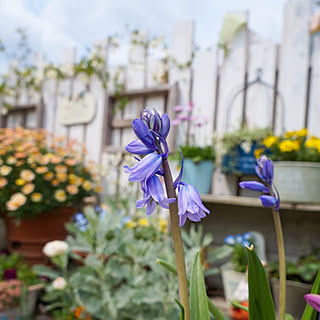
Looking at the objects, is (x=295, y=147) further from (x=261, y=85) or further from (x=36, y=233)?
(x=36, y=233)

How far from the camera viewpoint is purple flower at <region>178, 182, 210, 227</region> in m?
0.36

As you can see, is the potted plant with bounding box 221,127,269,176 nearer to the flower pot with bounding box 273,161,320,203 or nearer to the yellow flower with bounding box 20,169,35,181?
the flower pot with bounding box 273,161,320,203

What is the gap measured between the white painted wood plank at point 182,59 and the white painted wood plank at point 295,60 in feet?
1.78

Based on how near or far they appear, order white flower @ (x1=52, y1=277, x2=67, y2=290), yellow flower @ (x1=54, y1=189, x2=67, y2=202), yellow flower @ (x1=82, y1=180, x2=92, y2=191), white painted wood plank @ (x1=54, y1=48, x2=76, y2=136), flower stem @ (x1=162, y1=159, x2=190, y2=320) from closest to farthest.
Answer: flower stem @ (x1=162, y1=159, x2=190, y2=320)
white flower @ (x1=52, y1=277, x2=67, y2=290)
yellow flower @ (x1=54, y1=189, x2=67, y2=202)
yellow flower @ (x1=82, y1=180, x2=92, y2=191)
white painted wood plank @ (x1=54, y1=48, x2=76, y2=136)

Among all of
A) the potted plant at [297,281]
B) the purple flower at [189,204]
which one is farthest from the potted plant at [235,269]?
the purple flower at [189,204]

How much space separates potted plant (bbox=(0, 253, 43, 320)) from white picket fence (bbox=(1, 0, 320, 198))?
32.1 inches

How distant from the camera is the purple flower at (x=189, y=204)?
0.36m

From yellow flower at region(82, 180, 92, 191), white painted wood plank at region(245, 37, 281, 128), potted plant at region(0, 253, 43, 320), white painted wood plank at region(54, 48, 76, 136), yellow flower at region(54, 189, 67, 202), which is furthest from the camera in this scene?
white painted wood plank at region(54, 48, 76, 136)

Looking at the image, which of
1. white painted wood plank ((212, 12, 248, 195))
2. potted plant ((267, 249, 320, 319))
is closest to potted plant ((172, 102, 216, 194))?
white painted wood plank ((212, 12, 248, 195))

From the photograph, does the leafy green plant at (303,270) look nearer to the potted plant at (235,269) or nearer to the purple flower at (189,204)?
the potted plant at (235,269)

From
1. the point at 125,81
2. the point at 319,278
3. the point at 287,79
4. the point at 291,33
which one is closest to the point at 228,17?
the point at 291,33

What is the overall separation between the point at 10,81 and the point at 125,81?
122 cm

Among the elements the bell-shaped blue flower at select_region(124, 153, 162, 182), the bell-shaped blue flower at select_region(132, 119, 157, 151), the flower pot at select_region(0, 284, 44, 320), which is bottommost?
the flower pot at select_region(0, 284, 44, 320)

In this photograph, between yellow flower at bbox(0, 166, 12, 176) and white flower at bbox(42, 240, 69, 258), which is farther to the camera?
yellow flower at bbox(0, 166, 12, 176)
